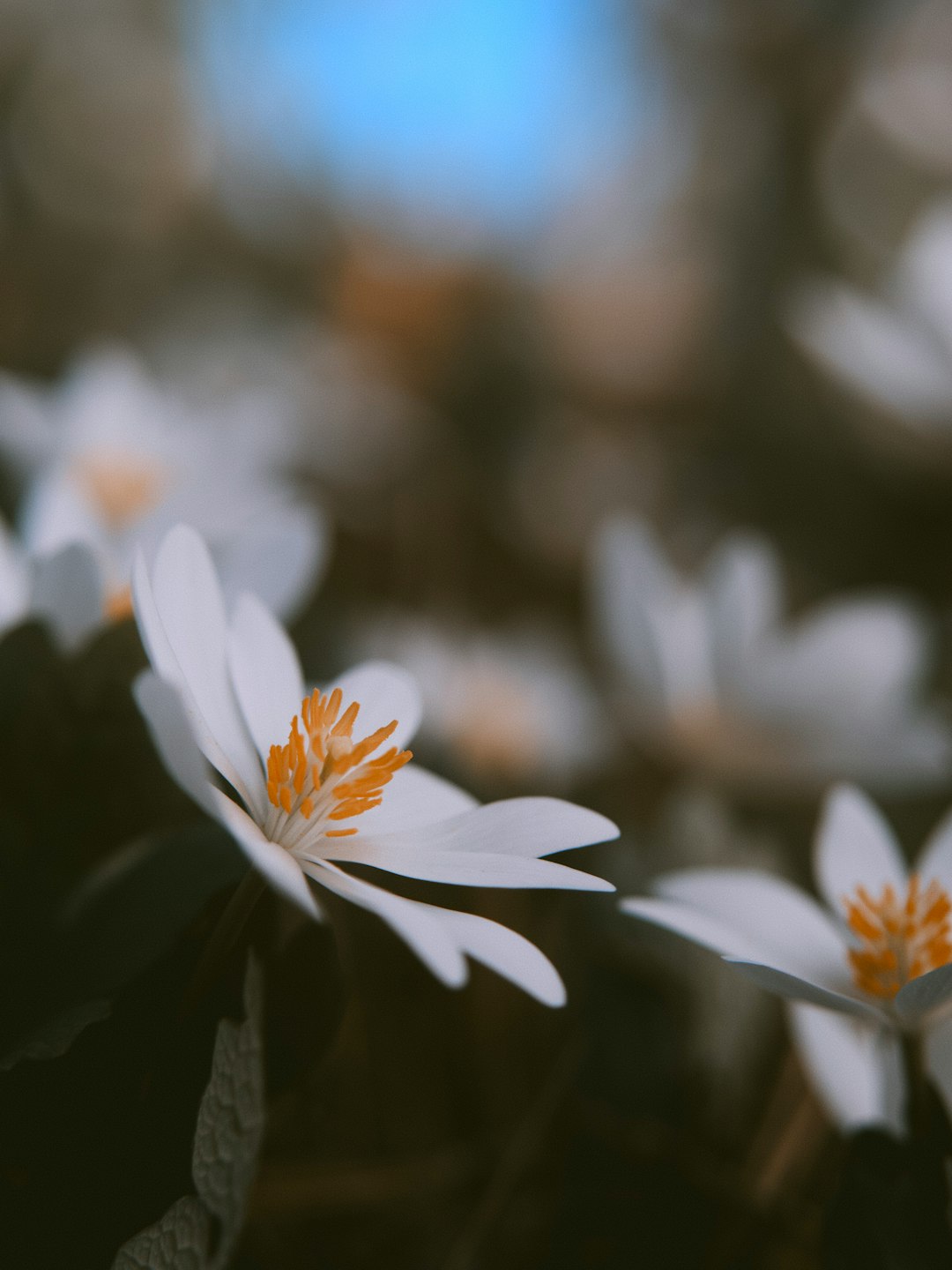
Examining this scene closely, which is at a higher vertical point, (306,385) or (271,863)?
(306,385)

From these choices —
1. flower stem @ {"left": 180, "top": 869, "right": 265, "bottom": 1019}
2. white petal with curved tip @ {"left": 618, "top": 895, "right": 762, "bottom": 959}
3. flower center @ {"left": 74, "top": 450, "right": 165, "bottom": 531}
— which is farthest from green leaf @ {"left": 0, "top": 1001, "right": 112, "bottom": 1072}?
flower center @ {"left": 74, "top": 450, "right": 165, "bottom": 531}

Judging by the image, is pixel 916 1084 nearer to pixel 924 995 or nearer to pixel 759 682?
pixel 924 995

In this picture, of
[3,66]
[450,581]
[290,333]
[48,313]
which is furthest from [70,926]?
[3,66]

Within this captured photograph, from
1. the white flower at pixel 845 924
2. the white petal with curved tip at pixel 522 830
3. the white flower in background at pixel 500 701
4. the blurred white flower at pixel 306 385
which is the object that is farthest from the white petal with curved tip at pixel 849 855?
the blurred white flower at pixel 306 385

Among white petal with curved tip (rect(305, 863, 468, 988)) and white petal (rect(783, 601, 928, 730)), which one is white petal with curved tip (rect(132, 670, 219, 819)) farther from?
white petal (rect(783, 601, 928, 730))

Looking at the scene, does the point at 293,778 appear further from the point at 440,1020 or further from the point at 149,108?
the point at 149,108

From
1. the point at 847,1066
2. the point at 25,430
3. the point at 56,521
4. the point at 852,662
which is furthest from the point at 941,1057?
the point at 25,430
